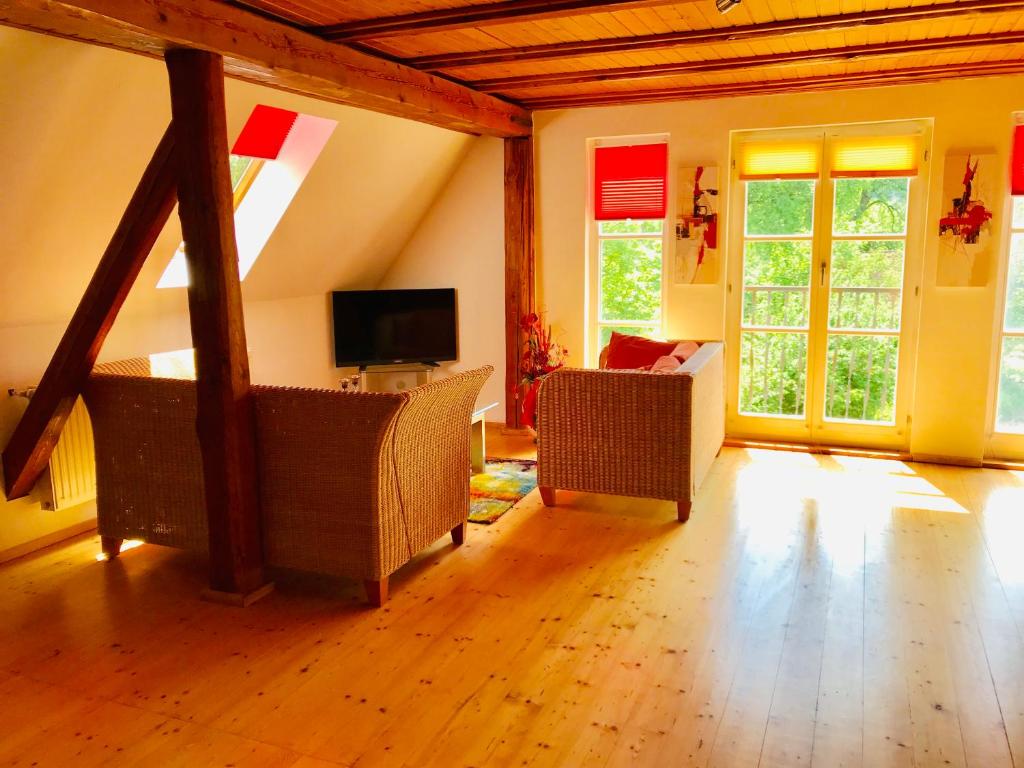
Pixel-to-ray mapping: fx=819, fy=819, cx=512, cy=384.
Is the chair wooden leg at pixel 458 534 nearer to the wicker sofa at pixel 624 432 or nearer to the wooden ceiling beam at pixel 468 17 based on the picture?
the wicker sofa at pixel 624 432

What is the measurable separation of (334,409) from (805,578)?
208cm

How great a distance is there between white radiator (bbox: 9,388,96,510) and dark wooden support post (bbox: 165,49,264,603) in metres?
1.01

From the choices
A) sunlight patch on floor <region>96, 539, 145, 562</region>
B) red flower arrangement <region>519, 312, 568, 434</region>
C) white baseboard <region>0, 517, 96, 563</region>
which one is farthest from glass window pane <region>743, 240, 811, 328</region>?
white baseboard <region>0, 517, 96, 563</region>

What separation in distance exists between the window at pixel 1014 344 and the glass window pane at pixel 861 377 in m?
0.61

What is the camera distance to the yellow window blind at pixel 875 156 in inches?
201

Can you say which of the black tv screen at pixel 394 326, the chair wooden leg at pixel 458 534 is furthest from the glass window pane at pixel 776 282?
the chair wooden leg at pixel 458 534

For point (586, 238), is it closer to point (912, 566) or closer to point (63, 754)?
point (912, 566)

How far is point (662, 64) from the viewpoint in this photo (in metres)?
4.49

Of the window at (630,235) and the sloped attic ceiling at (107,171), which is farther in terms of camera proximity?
the window at (630,235)

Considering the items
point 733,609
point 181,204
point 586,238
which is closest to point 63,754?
point 181,204

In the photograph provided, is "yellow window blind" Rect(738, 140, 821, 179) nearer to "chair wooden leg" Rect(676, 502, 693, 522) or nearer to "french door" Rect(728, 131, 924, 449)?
"french door" Rect(728, 131, 924, 449)

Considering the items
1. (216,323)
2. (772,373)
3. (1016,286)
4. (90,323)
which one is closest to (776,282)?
(772,373)

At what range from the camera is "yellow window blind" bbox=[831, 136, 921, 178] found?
→ 5109mm

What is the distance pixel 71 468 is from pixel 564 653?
98.9 inches
